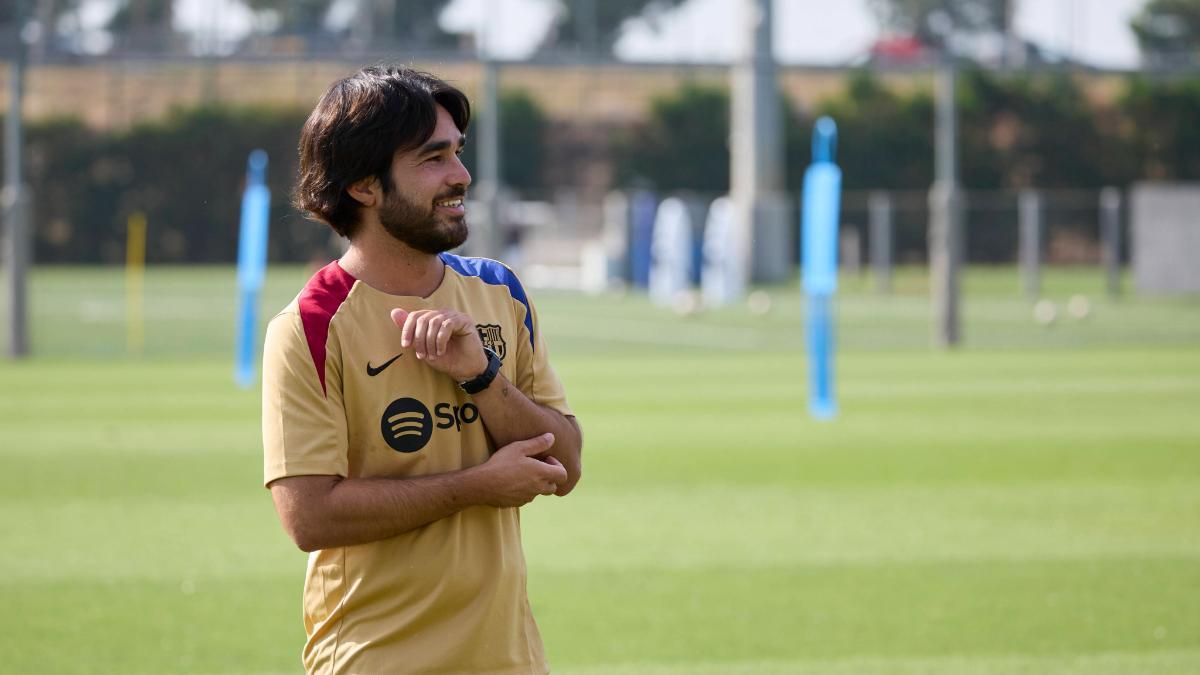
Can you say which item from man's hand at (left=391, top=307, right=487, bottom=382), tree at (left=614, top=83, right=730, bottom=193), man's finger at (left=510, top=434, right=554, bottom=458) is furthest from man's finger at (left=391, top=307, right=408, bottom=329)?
tree at (left=614, top=83, right=730, bottom=193)

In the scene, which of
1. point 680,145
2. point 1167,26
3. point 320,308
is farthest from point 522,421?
point 1167,26

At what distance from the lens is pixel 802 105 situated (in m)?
53.8

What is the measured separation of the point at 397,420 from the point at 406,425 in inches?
0.9

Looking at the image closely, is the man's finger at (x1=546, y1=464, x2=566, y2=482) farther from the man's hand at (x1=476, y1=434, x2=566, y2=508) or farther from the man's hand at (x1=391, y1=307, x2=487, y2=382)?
the man's hand at (x1=391, y1=307, x2=487, y2=382)

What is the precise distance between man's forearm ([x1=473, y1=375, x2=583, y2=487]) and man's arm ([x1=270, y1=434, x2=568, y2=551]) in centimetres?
10

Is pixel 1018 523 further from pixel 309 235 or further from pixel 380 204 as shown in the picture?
pixel 309 235

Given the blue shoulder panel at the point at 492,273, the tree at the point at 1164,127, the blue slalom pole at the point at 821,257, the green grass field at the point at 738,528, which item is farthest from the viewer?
the tree at the point at 1164,127

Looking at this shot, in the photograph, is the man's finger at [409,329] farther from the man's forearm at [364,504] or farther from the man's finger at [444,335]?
the man's forearm at [364,504]

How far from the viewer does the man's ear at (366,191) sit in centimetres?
363

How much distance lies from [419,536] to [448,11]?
53135 millimetres

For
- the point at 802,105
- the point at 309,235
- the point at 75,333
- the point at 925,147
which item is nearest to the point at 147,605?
the point at 75,333

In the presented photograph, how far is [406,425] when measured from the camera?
11.9 feet


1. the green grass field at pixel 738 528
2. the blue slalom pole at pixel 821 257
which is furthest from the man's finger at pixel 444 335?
the blue slalom pole at pixel 821 257

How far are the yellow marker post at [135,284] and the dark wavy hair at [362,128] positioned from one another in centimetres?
2032
